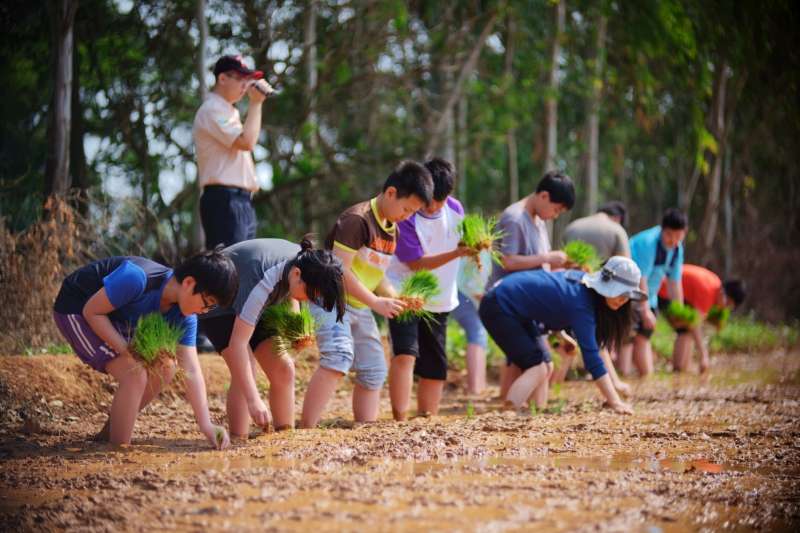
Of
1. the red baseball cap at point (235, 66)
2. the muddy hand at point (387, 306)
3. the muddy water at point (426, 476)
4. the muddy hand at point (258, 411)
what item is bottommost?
the muddy water at point (426, 476)

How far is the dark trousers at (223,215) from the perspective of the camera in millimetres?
6805

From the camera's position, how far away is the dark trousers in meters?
6.80

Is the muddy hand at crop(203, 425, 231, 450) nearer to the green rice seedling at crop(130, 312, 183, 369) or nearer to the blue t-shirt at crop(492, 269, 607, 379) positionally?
the green rice seedling at crop(130, 312, 183, 369)

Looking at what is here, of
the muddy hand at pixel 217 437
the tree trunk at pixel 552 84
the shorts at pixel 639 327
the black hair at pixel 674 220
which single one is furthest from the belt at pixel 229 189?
the tree trunk at pixel 552 84

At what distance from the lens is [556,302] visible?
22.0 feet

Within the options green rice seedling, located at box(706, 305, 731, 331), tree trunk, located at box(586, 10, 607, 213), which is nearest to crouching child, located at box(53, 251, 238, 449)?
green rice seedling, located at box(706, 305, 731, 331)

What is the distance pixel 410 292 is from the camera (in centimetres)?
594

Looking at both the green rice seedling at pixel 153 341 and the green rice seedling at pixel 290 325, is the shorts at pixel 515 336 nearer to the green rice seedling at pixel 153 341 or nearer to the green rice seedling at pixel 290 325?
the green rice seedling at pixel 290 325

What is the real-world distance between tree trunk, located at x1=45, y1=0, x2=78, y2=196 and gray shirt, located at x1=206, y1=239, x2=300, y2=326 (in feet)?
10.3

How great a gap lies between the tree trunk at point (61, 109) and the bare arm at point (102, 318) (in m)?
3.32

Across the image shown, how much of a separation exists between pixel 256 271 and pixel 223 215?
1603 mm

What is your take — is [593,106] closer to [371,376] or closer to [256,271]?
[371,376]

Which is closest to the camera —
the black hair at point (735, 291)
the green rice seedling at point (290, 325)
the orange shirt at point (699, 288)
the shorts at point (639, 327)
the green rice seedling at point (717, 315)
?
the green rice seedling at point (290, 325)

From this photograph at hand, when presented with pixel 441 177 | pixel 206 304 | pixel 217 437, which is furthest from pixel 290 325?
pixel 441 177
